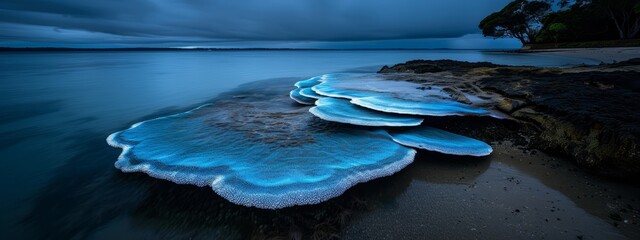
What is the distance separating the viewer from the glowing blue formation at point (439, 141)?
3588mm

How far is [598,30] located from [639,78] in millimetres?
39137

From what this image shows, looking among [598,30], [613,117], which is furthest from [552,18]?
[613,117]

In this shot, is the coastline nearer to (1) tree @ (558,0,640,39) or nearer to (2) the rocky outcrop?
(1) tree @ (558,0,640,39)

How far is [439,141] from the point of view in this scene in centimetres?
388

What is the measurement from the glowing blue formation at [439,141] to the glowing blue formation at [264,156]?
0.24 m

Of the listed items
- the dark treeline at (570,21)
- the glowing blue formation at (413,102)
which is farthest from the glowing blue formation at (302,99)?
the dark treeline at (570,21)

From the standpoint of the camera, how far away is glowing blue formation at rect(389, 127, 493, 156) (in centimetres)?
359

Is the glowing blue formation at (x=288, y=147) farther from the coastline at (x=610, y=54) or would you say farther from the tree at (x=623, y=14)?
the tree at (x=623, y=14)

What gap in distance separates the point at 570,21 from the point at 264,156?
4326 centimetres

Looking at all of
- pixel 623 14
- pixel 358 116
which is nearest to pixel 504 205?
pixel 358 116

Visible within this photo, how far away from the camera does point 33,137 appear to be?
17.4ft

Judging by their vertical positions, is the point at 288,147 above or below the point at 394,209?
above

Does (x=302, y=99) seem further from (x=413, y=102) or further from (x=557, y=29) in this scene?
(x=557, y=29)

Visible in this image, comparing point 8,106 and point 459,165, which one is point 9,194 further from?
point 8,106
